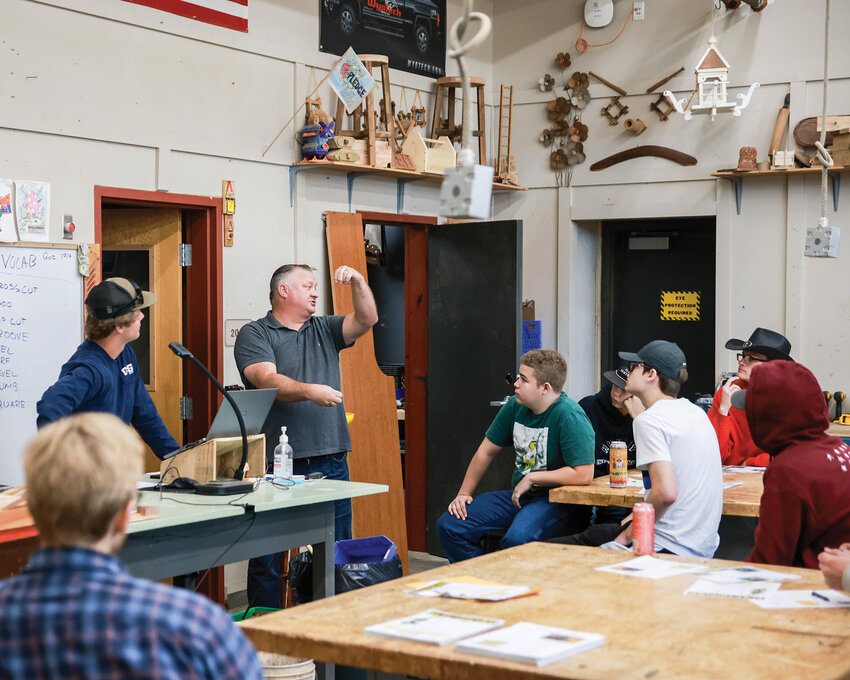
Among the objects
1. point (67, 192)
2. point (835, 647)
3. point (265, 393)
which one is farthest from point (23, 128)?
point (835, 647)

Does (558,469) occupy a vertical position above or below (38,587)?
below

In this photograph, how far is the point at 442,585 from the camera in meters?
2.76

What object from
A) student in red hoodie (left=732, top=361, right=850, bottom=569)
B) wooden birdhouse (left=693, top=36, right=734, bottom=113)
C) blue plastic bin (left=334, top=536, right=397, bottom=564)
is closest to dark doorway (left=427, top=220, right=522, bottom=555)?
wooden birdhouse (left=693, top=36, right=734, bottom=113)

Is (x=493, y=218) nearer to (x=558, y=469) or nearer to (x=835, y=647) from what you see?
(x=558, y=469)

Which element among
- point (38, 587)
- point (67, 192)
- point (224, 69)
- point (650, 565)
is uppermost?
point (224, 69)

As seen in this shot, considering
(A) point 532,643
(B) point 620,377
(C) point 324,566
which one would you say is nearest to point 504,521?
(B) point 620,377

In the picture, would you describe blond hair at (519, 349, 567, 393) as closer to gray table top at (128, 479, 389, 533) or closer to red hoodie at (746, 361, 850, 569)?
gray table top at (128, 479, 389, 533)

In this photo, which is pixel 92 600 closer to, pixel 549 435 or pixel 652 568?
pixel 652 568

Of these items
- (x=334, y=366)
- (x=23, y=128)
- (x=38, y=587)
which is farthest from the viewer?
(x=334, y=366)

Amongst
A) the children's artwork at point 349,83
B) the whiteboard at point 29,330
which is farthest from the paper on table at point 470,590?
the children's artwork at point 349,83

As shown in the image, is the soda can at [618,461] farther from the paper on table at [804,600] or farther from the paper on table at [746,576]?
the paper on table at [804,600]

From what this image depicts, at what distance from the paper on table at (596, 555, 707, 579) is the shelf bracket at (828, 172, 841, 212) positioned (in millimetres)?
4286

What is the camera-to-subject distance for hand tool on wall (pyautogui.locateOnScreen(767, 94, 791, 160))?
6672 mm

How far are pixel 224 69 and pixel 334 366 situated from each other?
5.85 ft
